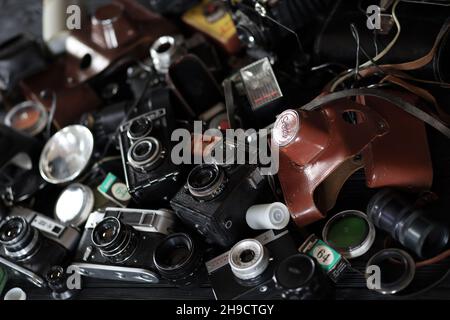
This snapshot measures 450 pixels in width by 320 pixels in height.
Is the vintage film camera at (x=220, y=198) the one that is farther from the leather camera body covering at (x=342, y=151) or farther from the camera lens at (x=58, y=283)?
the camera lens at (x=58, y=283)

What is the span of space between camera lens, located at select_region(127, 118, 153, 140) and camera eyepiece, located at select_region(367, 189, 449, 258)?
0.60 metres

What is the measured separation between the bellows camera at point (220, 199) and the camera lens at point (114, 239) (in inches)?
5.2

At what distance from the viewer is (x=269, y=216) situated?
1367 mm

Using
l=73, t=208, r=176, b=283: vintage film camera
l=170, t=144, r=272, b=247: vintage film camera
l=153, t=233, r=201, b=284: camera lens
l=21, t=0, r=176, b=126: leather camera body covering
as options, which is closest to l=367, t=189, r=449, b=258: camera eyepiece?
l=170, t=144, r=272, b=247: vintage film camera

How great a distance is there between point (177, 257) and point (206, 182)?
0.65 feet

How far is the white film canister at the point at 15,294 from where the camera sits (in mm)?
1595

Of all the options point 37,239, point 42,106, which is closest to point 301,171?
point 37,239

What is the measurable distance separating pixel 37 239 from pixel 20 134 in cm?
43

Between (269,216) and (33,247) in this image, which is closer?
(269,216)

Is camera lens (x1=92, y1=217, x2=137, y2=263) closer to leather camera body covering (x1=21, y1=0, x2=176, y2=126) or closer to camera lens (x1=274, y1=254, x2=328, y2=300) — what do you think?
camera lens (x1=274, y1=254, x2=328, y2=300)

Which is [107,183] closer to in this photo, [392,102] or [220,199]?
[220,199]
